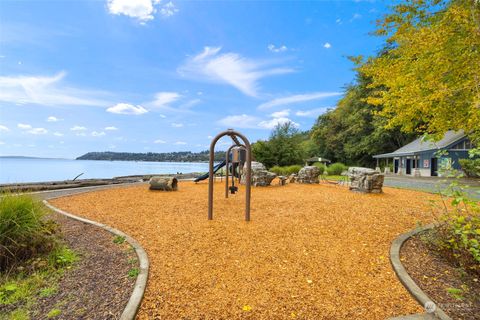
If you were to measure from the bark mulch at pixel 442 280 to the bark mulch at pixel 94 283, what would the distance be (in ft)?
10.5

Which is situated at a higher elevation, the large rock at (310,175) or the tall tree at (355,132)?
the tall tree at (355,132)

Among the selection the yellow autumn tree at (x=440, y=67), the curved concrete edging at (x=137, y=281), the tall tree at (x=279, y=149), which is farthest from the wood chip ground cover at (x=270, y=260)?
the tall tree at (x=279, y=149)

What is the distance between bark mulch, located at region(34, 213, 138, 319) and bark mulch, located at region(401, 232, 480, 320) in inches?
126

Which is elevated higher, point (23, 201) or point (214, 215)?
point (23, 201)

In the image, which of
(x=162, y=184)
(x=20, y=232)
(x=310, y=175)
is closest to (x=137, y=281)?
(x=20, y=232)

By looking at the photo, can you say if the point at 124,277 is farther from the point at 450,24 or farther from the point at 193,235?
the point at 450,24

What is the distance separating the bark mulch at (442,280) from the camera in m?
2.48

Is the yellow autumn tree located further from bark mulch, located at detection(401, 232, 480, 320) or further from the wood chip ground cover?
bark mulch, located at detection(401, 232, 480, 320)

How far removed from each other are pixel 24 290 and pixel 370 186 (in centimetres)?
940

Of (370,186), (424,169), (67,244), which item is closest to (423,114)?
(370,186)

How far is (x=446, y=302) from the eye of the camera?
256cm

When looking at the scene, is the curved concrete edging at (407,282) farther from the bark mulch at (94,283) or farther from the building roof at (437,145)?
the building roof at (437,145)

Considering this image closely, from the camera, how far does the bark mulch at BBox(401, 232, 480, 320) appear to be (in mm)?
2484

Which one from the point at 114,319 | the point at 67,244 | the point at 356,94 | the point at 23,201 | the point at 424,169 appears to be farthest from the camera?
the point at 356,94
